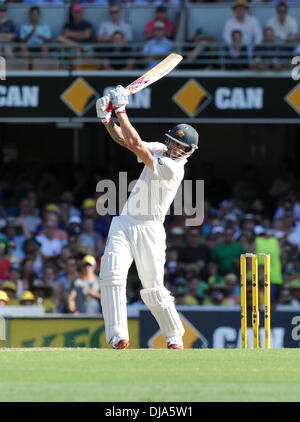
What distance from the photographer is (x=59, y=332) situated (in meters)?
12.4

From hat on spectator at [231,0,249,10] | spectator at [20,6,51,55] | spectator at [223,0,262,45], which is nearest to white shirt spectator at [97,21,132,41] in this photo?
spectator at [20,6,51,55]

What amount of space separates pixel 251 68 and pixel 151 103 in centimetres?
157

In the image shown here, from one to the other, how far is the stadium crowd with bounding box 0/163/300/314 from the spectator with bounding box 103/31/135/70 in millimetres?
2097

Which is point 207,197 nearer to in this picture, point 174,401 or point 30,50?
point 30,50

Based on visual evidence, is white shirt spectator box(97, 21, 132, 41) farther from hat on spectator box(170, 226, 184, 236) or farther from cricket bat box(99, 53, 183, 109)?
cricket bat box(99, 53, 183, 109)

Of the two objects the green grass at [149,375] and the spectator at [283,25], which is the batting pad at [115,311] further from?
the spectator at [283,25]

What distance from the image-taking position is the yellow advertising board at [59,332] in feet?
40.7

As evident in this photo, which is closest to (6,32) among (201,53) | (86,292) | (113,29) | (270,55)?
(113,29)

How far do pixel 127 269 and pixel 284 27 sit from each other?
349 inches

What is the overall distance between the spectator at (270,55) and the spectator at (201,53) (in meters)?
0.61

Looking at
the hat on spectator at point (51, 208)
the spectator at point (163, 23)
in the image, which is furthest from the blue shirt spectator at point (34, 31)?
the hat on spectator at point (51, 208)

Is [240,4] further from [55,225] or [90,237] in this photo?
[55,225]

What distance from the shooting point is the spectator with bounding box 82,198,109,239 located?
50.9 feet
